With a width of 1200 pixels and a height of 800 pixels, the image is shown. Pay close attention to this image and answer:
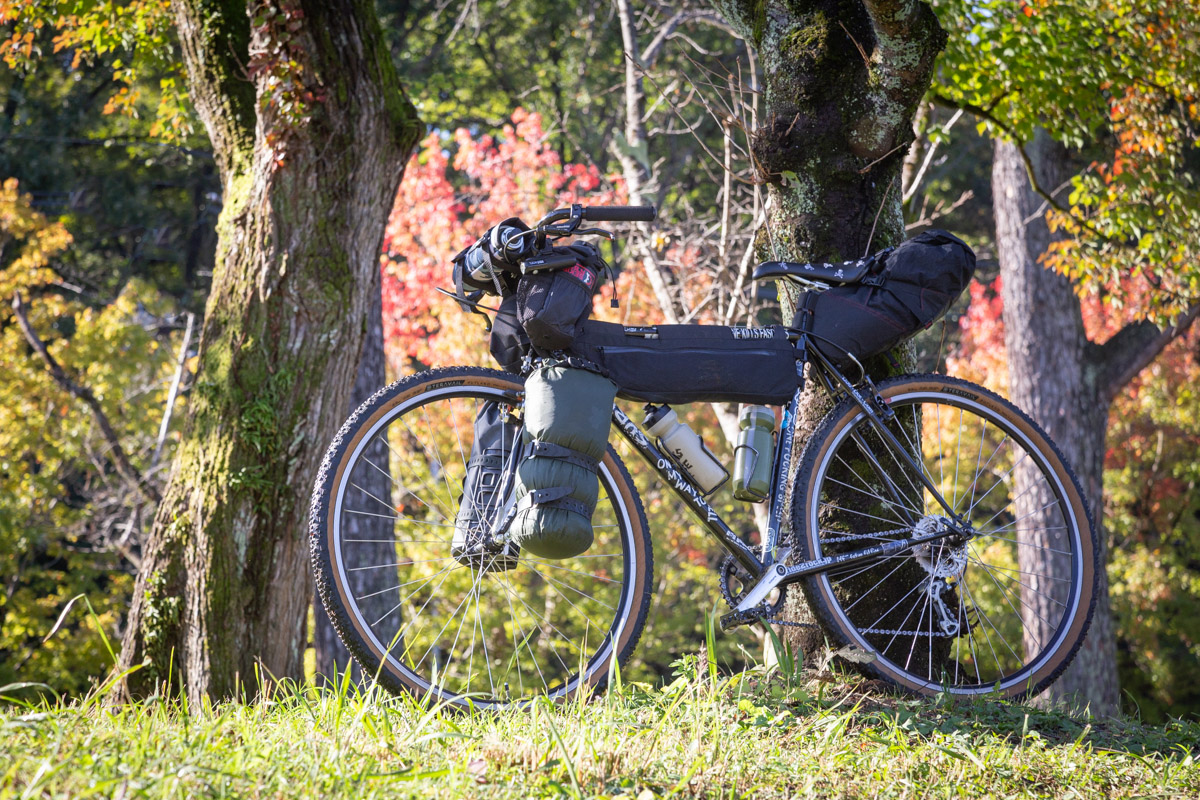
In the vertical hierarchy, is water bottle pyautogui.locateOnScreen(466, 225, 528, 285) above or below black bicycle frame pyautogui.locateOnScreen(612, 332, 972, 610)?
above

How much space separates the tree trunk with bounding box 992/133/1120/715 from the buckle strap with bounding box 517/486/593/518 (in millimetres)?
6313

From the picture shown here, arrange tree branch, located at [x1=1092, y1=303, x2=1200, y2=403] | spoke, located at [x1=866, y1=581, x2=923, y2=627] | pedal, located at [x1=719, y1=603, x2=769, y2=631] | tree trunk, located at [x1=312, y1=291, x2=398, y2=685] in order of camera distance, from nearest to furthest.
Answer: pedal, located at [x1=719, y1=603, x2=769, y2=631], spoke, located at [x1=866, y1=581, x2=923, y2=627], tree trunk, located at [x1=312, y1=291, x2=398, y2=685], tree branch, located at [x1=1092, y1=303, x2=1200, y2=403]

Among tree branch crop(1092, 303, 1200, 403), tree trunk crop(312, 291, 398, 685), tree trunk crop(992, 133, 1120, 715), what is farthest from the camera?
tree branch crop(1092, 303, 1200, 403)

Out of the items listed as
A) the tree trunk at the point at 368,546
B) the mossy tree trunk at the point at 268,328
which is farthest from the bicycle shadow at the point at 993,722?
the tree trunk at the point at 368,546

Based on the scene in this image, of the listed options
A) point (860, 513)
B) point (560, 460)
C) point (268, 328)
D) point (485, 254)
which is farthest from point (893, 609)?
point (268, 328)

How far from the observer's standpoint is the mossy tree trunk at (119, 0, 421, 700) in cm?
373

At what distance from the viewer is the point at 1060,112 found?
6488 mm

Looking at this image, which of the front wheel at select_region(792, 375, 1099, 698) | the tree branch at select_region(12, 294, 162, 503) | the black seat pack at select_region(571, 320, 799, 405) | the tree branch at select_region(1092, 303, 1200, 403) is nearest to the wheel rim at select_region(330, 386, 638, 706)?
the black seat pack at select_region(571, 320, 799, 405)

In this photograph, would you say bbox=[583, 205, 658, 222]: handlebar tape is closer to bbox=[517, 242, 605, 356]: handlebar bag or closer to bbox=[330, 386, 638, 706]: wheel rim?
bbox=[517, 242, 605, 356]: handlebar bag

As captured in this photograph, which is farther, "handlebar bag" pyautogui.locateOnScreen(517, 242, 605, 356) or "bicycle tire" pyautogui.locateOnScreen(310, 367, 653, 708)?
"handlebar bag" pyautogui.locateOnScreen(517, 242, 605, 356)

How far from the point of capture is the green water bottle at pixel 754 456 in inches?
116

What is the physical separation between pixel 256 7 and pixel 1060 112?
508 cm

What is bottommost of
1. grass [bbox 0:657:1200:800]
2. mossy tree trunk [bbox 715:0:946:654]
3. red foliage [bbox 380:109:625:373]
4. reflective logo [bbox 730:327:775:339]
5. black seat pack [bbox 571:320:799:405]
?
grass [bbox 0:657:1200:800]

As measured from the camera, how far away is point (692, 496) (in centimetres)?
287
